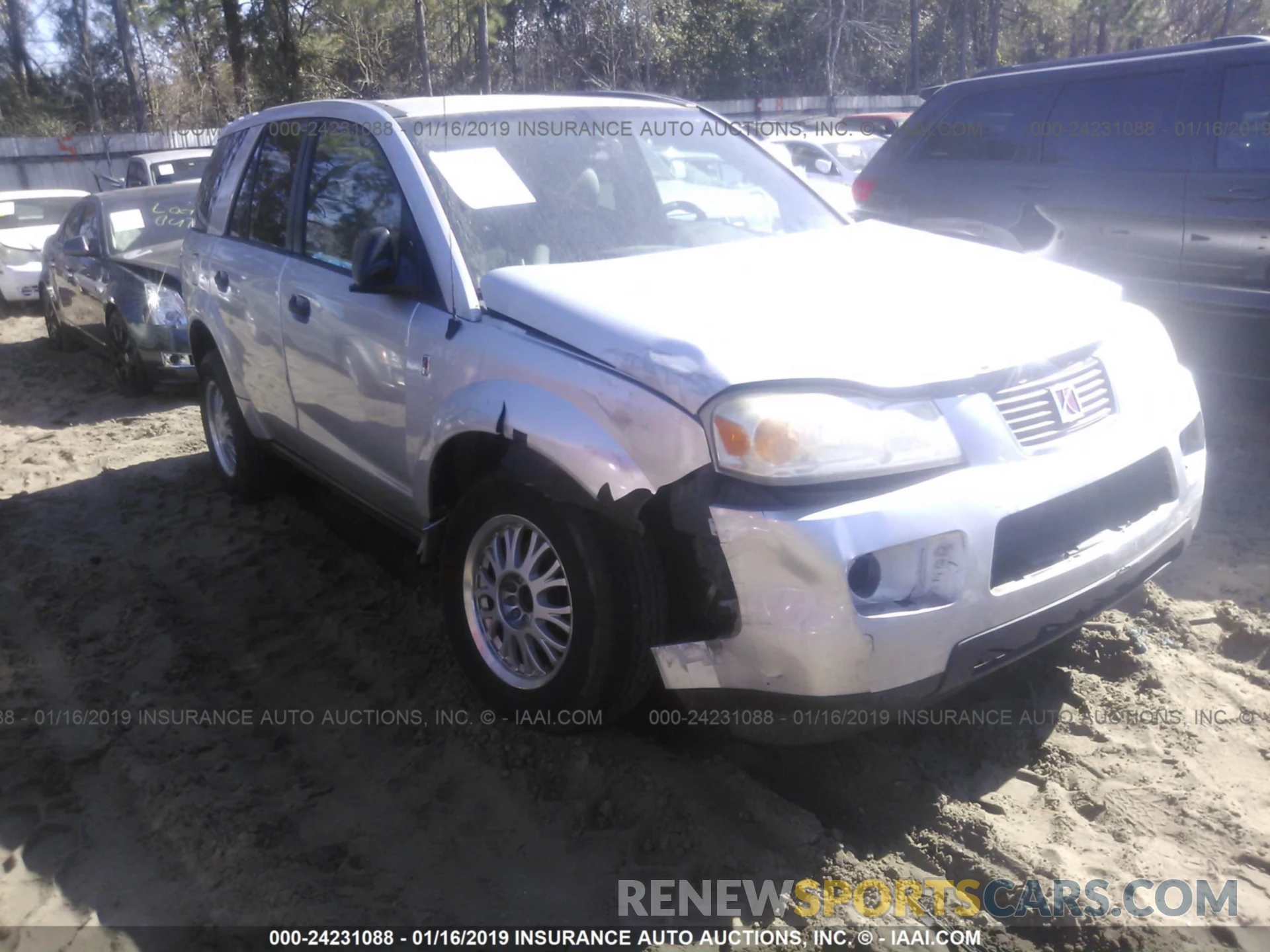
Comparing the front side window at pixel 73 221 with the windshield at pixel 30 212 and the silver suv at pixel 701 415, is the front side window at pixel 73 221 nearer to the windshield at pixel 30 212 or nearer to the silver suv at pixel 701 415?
the windshield at pixel 30 212

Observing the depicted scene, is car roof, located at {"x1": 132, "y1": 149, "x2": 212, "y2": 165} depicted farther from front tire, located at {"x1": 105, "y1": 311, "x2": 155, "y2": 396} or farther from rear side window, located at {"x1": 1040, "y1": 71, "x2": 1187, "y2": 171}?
rear side window, located at {"x1": 1040, "y1": 71, "x2": 1187, "y2": 171}

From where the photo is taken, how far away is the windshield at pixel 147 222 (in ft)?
30.0

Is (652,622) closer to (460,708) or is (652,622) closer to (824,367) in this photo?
(824,367)

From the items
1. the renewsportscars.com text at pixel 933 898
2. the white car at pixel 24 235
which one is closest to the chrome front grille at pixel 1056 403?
the renewsportscars.com text at pixel 933 898

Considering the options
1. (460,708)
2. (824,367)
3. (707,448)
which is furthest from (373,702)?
(824,367)

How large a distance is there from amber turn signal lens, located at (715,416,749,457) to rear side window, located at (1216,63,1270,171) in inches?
167

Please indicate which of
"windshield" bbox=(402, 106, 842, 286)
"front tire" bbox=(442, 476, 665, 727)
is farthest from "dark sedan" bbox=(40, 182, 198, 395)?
"front tire" bbox=(442, 476, 665, 727)

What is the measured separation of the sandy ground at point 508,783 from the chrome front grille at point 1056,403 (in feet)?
3.24

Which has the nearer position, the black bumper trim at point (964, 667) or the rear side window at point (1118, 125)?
the black bumper trim at point (964, 667)

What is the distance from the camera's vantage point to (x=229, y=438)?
5.78 meters

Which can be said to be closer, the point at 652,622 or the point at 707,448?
the point at 707,448

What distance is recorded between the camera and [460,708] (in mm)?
3572

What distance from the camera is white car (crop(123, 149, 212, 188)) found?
42.8 ft

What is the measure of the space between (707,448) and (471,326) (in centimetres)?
103
